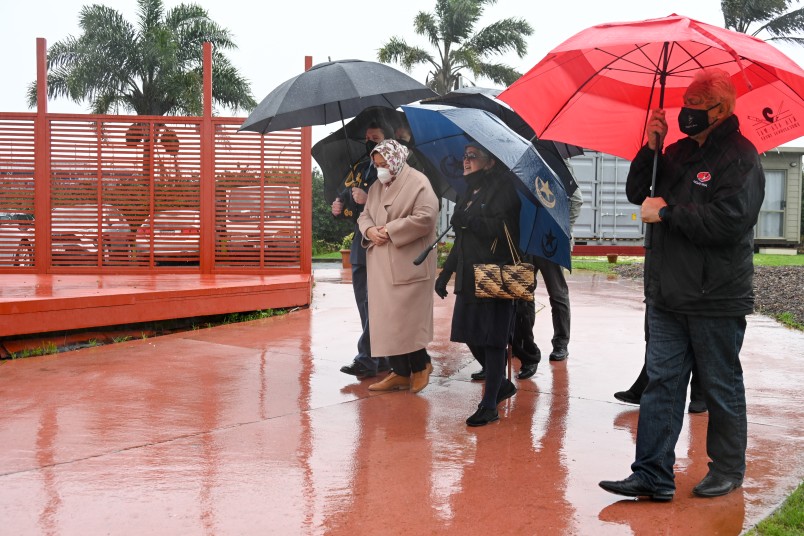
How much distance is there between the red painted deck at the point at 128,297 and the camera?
7.12 metres

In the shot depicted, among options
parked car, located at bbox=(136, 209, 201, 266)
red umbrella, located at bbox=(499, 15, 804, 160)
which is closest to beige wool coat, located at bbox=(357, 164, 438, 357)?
red umbrella, located at bbox=(499, 15, 804, 160)

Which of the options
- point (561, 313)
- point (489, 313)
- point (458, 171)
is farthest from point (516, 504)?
point (561, 313)

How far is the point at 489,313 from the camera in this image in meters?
5.07

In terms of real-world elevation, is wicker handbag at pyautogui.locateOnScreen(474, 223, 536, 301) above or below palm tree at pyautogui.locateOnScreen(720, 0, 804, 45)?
below

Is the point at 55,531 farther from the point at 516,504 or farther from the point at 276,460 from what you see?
the point at 516,504

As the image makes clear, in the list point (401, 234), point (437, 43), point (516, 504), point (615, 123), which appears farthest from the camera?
point (437, 43)

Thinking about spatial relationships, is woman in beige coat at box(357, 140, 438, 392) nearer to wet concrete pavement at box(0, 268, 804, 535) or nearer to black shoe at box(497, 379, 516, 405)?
wet concrete pavement at box(0, 268, 804, 535)

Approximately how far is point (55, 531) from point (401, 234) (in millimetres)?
2948

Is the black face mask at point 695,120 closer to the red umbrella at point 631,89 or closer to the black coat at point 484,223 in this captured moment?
the red umbrella at point 631,89

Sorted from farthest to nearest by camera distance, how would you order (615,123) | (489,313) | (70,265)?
(70,265) < (489,313) < (615,123)

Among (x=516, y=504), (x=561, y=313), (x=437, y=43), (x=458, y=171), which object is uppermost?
(x=437, y=43)

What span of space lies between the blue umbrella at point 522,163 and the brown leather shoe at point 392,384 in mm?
1446

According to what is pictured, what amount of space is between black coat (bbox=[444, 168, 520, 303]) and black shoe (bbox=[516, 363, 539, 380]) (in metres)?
1.46

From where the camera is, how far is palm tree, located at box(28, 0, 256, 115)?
32500 millimetres
